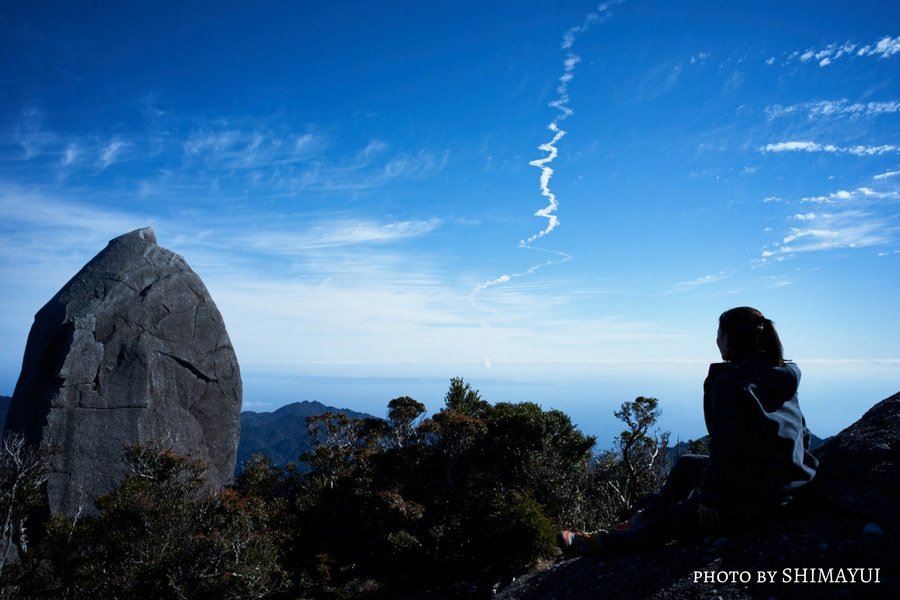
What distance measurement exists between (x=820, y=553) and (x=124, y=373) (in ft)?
44.5

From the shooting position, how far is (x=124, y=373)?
474 inches

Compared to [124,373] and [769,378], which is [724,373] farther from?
[124,373]

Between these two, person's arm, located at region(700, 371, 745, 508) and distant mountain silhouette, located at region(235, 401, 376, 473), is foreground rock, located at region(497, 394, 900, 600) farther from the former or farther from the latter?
distant mountain silhouette, located at region(235, 401, 376, 473)

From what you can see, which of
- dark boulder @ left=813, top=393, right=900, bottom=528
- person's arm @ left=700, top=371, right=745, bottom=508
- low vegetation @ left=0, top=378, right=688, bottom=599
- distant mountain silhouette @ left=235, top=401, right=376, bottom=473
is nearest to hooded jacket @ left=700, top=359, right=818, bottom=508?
person's arm @ left=700, top=371, right=745, bottom=508

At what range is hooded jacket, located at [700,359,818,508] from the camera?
11.7 feet

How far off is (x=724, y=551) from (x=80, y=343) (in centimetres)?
1347

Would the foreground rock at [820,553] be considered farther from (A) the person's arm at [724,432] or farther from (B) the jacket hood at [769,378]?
(B) the jacket hood at [769,378]

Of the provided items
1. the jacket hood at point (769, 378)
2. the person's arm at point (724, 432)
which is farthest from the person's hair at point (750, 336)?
the person's arm at point (724, 432)

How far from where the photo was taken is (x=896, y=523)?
133 inches

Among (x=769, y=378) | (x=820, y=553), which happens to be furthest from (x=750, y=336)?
Result: (x=820, y=553)

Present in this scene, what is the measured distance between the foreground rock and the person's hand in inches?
7.8

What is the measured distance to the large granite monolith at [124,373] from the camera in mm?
11102

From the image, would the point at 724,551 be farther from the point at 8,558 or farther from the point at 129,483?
the point at 8,558

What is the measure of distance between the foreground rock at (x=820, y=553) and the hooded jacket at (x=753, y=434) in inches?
11.3
